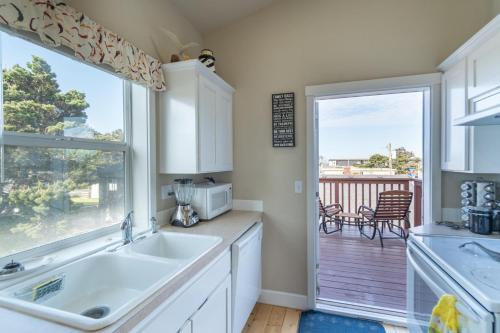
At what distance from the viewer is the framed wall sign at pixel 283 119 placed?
230cm

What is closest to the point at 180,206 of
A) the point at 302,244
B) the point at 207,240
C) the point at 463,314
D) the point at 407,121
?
the point at 207,240

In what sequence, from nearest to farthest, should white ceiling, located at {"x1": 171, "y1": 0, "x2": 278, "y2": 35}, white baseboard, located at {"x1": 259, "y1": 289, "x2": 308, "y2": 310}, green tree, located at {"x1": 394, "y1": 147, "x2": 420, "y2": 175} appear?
1. white ceiling, located at {"x1": 171, "y1": 0, "x2": 278, "y2": 35}
2. white baseboard, located at {"x1": 259, "y1": 289, "x2": 308, "y2": 310}
3. green tree, located at {"x1": 394, "y1": 147, "x2": 420, "y2": 175}

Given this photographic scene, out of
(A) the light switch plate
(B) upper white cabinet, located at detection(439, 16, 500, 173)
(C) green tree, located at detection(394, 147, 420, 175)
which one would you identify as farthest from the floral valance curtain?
(C) green tree, located at detection(394, 147, 420, 175)

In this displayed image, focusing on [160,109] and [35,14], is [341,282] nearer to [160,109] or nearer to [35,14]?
[160,109]

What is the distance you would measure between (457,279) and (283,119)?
167 cm

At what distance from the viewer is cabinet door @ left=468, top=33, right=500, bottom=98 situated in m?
1.36

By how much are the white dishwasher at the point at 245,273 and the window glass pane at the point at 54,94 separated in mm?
1152

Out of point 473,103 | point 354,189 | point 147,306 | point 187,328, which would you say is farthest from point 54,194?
point 354,189

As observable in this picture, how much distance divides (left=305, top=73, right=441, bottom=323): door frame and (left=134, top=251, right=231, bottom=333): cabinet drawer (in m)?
1.12

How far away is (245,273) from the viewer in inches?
73.6

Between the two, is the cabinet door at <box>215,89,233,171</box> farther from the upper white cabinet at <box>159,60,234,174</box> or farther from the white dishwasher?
the white dishwasher

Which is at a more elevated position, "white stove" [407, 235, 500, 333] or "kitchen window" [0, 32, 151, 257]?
"kitchen window" [0, 32, 151, 257]

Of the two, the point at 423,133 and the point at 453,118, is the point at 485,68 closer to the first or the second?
the point at 453,118

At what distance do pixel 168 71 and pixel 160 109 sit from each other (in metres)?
0.29
